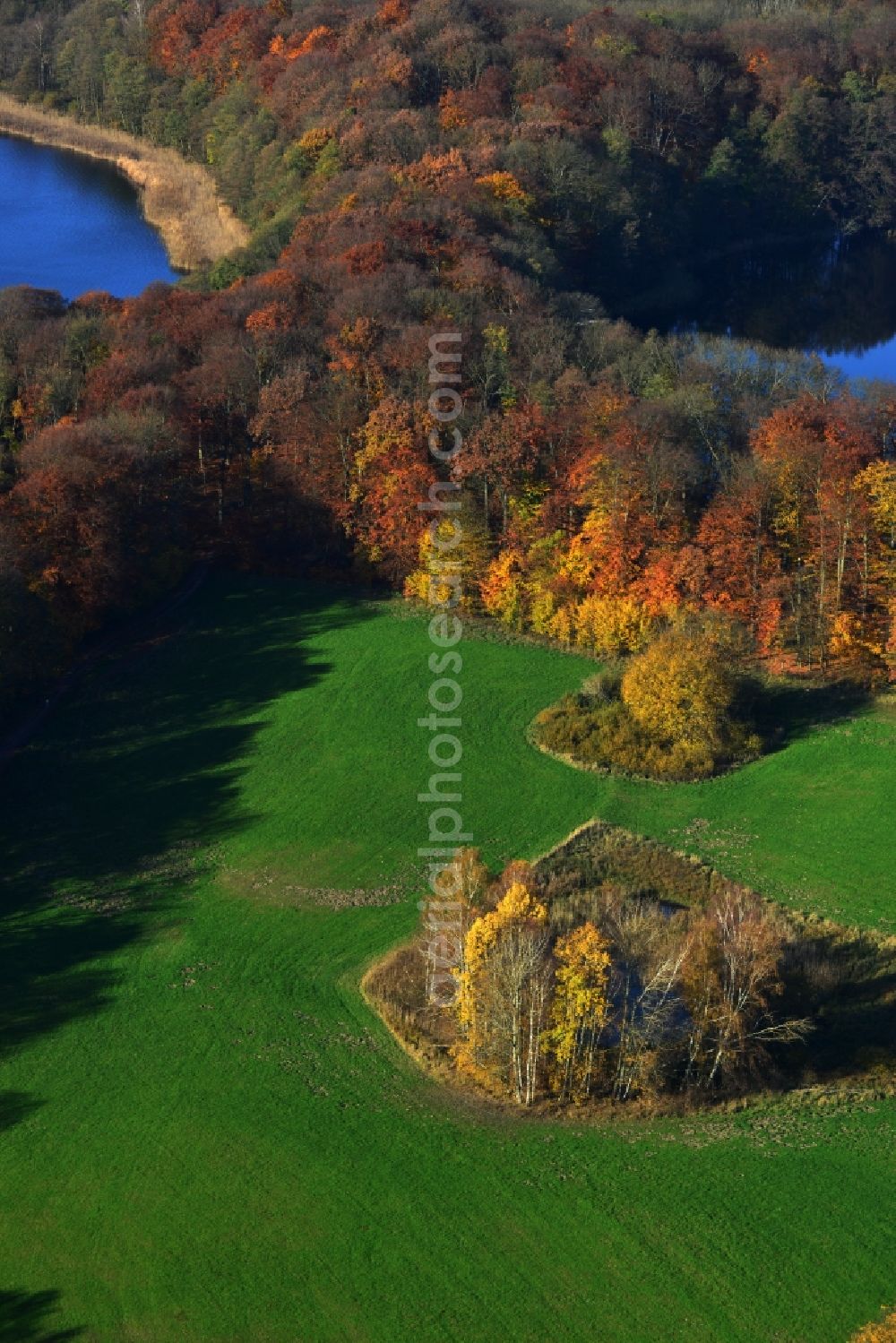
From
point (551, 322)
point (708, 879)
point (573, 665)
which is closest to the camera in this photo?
point (708, 879)

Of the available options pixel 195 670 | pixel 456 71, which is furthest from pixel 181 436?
pixel 456 71

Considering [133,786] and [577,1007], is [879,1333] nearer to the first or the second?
[577,1007]

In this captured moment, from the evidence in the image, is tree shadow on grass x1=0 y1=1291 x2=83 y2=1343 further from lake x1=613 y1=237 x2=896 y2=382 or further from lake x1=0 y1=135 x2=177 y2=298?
lake x1=0 y1=135 x2=177 y2=298

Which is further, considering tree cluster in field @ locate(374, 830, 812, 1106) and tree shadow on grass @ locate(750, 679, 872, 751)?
tree shadow on grass @ locate(750, 679, 872, 751)

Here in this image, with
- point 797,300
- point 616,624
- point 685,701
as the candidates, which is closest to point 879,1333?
point 685,701

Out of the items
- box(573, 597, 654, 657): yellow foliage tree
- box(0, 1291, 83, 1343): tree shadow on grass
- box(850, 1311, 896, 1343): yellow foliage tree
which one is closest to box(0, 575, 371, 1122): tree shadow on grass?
box(0, 1291, 83, 1343): tree shadow on grass

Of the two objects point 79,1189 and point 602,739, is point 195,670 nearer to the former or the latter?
point 602,739
